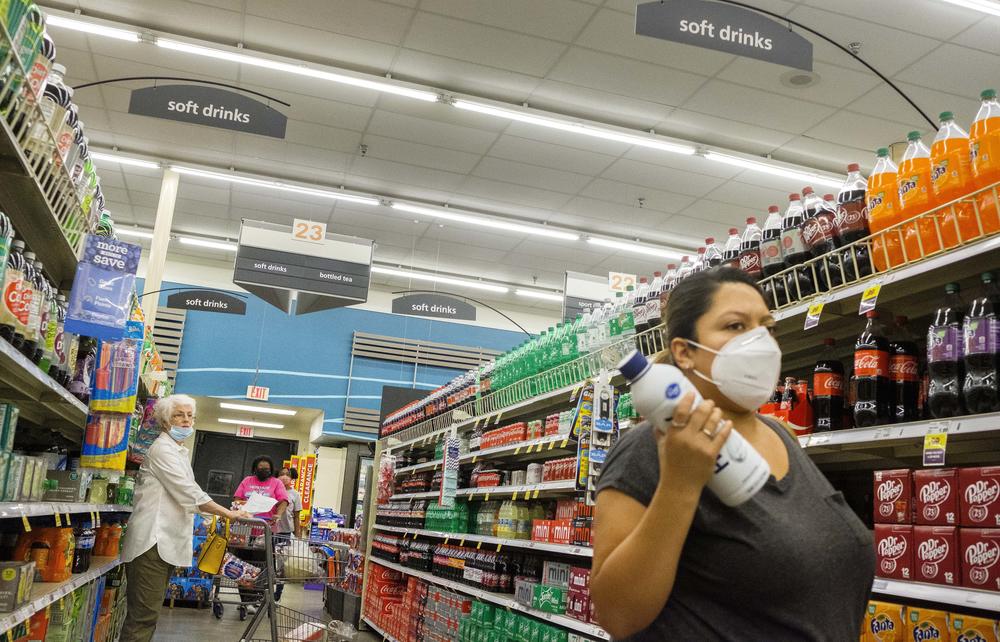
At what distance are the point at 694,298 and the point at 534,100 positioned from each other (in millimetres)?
7566

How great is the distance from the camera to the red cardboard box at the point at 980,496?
6.35 feet

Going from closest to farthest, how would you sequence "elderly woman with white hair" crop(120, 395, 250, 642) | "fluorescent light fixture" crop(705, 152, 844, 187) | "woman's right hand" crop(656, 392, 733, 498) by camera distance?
"woman's right hand" crop(656, 392, 733, 498)
"elderly woman with white hair" crop(120, 395, 250, 642)
"fluorescent light fixture" crop(705, 152, 844, 187)

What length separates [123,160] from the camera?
10.9 m

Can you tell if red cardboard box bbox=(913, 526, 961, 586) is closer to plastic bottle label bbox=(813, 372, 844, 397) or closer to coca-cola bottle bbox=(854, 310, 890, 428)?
coca-cola bottle bbox=(854, 310, 890, 428)

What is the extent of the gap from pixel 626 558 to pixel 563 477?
10.4 ft

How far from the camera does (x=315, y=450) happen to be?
17359 millimetres

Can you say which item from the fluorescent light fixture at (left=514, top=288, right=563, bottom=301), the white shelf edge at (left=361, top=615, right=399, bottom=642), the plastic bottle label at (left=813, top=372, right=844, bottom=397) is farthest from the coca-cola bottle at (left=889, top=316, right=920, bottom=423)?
the fluorescent light fixture at (left=514, top=288, right=563, bottom=301)

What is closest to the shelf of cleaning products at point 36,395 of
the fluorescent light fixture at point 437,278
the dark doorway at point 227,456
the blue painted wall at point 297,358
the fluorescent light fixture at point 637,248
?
the fluorescent light fixture at point 637,248

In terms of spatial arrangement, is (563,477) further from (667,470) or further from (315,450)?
(315,450)

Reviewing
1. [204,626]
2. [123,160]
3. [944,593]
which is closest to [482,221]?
[123,160]

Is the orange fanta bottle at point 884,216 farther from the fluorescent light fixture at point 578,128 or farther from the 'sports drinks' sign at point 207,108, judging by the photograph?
the fluorescent light fixture at point 578,128

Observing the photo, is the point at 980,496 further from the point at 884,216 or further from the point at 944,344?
the point at 884,216

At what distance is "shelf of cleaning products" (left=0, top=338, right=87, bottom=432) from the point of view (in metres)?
2.69

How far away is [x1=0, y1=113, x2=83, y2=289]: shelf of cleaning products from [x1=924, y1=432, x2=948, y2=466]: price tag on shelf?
261 centimetres
